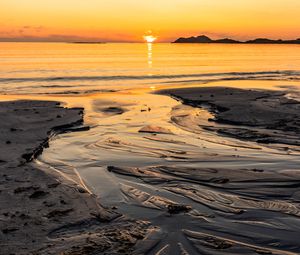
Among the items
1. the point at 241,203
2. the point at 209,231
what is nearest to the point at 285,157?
the point at 241,203

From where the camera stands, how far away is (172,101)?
1166 inches

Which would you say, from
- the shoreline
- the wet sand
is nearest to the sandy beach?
the wet sand

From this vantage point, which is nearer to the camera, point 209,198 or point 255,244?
point 255,244

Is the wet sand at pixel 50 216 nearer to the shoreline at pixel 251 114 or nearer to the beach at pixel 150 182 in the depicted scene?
the beach at pixel 150 182

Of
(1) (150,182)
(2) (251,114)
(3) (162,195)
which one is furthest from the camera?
(2) (251,114)

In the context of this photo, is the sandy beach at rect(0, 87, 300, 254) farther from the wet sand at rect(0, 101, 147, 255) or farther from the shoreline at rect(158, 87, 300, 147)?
the shoreline at rect(158, 87, 300, 147)

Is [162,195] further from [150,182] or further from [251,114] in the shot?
[251,114]

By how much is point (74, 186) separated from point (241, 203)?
4549 millimetres

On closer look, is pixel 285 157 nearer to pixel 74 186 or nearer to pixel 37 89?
pixel 74 186

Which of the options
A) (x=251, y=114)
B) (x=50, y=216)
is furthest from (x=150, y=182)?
(x=251, y=114)

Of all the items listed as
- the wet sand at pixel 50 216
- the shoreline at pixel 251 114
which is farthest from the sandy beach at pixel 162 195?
the shoreline at pixel 251 114

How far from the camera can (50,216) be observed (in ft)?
29.4

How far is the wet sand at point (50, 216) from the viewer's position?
299 inches

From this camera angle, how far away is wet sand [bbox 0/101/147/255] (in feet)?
24.9
